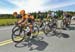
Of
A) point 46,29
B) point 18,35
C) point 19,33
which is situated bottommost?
point 46,29

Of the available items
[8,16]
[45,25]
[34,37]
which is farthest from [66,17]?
[8,16]

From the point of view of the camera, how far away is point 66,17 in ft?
63.5

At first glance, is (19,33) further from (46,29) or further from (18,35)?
(46,29)

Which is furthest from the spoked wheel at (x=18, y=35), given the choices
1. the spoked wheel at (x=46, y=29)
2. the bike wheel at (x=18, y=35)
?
the spoked wheel at (x=46, y=29)

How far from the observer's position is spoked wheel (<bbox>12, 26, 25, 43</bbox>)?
10.0 metres

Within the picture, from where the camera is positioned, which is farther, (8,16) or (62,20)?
(8,16)

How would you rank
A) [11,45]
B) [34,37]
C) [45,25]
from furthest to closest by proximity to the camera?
1. [45,25]
2. [34,37]
3. [11,45]

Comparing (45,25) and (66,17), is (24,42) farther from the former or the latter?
(66,17)

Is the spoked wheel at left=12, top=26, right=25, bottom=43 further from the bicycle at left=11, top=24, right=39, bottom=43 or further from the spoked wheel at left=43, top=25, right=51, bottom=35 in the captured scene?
the spoked wheel at left=43, top=25, right=51, bottom=35

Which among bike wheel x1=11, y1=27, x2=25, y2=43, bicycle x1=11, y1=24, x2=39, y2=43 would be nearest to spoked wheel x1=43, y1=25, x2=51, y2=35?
bicycle x1=11, y1=24, x2=39, y2=43

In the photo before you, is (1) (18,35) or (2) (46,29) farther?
(2) (46,29)

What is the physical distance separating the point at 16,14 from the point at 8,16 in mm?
80140

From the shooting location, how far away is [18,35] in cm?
1021

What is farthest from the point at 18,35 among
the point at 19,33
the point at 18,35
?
the point at 19,33
